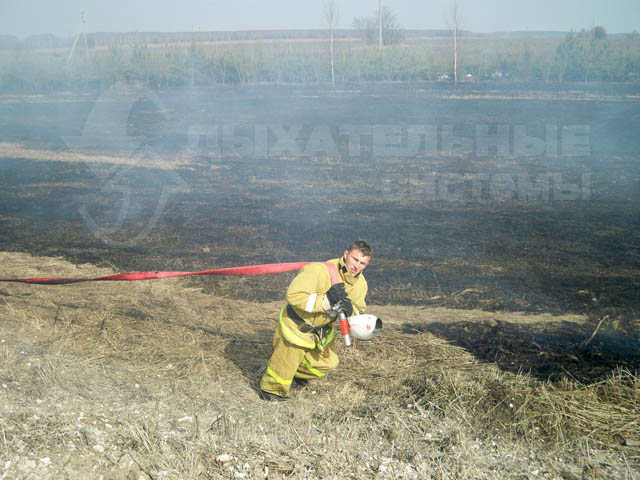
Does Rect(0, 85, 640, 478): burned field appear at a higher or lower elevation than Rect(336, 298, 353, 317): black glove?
lower

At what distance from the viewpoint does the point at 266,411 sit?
4.01m

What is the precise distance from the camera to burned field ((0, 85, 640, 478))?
454 centimetres

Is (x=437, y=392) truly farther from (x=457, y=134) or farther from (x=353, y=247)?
(x=457, y=134)

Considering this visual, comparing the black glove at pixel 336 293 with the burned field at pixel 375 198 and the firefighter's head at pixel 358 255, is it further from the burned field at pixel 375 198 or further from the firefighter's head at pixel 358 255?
the burned field at pixel 375 198

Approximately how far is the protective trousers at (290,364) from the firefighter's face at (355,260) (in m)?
0.66

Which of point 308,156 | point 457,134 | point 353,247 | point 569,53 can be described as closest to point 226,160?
point 308,156

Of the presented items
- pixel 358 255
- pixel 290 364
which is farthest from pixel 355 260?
pixel 290 364

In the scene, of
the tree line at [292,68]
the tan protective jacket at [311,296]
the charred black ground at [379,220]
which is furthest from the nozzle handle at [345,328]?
the tree line at [292,68]

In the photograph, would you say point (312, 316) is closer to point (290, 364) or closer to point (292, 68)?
point (290, 364)

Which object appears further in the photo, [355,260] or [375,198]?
[375,198]

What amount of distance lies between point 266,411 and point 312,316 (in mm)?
774

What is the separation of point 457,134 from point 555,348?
1436cm

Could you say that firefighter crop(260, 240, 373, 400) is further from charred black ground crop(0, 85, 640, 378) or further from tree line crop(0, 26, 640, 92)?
tree line crop(0, 26, 640, 92)

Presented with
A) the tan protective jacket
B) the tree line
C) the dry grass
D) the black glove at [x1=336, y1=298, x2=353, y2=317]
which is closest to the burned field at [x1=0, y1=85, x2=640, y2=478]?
the dry grass
